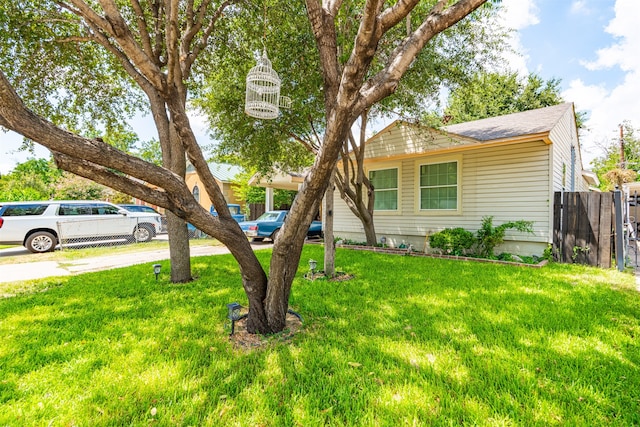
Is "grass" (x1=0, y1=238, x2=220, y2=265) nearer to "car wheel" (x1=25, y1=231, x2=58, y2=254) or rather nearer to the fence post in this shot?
"car wheel" (x1=25, y1=231, x2=58, y2=254)

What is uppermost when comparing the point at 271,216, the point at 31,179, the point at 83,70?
the point at 83,70

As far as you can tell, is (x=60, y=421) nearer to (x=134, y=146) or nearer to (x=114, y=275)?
(x=114, y=275)

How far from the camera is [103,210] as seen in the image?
34.4 feet

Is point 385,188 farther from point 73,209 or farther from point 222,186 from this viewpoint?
point 222,186

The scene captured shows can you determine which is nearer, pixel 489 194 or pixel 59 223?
A: pixel 489 194

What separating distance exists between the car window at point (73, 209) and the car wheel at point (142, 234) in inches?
63.0

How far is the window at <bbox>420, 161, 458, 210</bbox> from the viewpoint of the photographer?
814 centimetres

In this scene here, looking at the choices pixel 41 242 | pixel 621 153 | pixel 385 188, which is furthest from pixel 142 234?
pixel 621 153

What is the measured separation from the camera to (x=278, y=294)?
290cm

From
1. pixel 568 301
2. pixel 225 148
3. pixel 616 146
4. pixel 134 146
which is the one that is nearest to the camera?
pixel 568 301

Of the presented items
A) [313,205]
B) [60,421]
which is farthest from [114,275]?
[313,205]

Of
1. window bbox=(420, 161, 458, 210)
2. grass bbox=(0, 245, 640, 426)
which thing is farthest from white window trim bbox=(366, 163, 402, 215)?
grass bbox=(0, 245, 640, 426)

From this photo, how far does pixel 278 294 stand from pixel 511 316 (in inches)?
107

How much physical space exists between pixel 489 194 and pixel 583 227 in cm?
201
